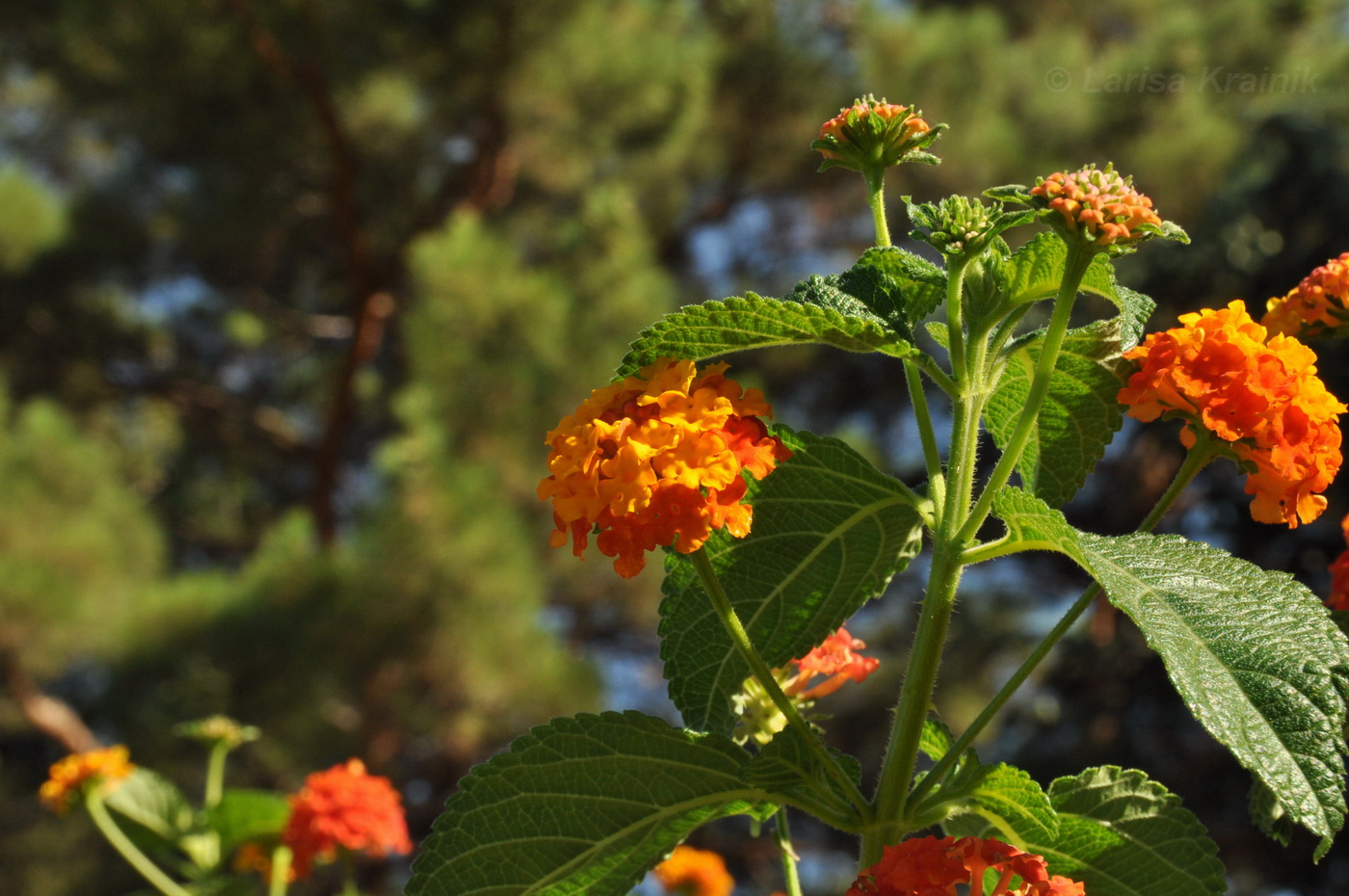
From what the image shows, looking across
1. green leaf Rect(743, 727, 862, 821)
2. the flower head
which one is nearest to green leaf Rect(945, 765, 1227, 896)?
green leaf Rect(743, 727, 862, 821)

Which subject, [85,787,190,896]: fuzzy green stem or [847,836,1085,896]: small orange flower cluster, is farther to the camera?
[85,787,190,896]: fuzzy green stem

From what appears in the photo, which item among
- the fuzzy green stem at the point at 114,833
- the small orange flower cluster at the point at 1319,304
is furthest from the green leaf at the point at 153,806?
the small orange flower cluster at the point at 1319,304

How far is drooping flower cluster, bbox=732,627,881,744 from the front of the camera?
0.74m

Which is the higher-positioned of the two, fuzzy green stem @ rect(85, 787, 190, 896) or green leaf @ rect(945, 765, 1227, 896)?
fuzzy green stem @ rect(85, 787, 190, 896)

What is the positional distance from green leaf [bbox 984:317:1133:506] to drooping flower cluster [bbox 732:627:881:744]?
156mm

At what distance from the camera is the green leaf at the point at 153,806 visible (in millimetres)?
1540

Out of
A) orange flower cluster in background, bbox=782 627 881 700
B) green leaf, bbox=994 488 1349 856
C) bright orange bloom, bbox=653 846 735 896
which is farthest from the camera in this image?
bright orange bloom, bbox=653 846 735 896

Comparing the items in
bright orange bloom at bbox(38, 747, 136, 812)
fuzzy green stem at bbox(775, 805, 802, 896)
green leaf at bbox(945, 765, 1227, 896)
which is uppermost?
bright orange bloom at bbox(38, 747, 136, 812)

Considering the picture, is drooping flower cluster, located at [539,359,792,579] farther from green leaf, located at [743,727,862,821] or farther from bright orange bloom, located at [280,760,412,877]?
bright orange bloom, located at [280,760,412,877]

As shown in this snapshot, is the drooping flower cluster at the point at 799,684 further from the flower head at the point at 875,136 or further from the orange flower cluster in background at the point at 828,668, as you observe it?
the flower head at the point at 875,136

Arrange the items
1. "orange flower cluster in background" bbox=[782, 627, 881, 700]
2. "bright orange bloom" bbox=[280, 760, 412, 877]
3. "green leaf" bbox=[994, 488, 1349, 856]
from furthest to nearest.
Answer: "bright orange bloom" bbox=[280, 760, 412, 877] < "orange flower cluster in background" bbox=[782, 627, 881, 700] < "green leaf" bbox=[994, 488, 1349, 856]

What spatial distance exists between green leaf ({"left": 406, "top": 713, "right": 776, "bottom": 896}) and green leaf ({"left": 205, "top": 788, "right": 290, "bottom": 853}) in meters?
0.93

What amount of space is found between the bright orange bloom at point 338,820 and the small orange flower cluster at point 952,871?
974 millimetres

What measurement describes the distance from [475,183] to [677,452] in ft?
18.1
